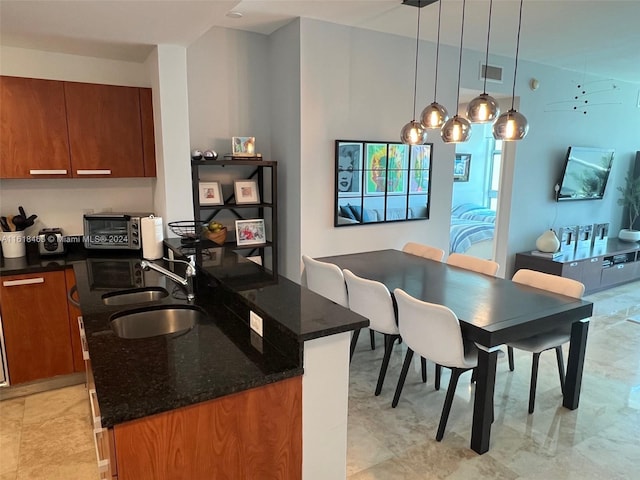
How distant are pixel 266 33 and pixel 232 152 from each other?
1185mm

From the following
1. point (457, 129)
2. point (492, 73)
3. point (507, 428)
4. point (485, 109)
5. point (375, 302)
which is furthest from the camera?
point (492, 73)

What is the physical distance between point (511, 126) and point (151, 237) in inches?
98.7

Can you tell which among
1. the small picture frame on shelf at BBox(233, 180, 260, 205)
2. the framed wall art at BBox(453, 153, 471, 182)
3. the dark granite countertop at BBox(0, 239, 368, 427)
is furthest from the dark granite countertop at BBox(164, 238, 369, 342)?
the framed wall art at BBox(453, 153, 471, 182)

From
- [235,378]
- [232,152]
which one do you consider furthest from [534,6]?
[235,378]

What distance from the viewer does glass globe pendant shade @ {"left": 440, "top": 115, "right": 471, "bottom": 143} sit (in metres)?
3.00

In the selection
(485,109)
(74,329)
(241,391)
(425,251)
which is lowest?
(74,329)

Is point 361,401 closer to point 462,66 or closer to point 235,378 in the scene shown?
point 235,378

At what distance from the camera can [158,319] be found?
6.88 ft

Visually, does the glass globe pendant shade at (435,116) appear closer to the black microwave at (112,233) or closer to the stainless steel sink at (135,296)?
the stainless steel sink at (135,296)

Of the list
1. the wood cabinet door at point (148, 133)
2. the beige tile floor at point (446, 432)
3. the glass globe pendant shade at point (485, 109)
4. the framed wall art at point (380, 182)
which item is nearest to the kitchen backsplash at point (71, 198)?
the wood cabinet door at point (148, 133)

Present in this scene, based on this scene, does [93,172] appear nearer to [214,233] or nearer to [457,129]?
[214,233]

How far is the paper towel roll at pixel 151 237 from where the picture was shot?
3.00 m

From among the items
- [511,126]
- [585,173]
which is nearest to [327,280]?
[511,126]

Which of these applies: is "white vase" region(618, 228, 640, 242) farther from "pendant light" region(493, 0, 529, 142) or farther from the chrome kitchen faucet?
the chrome kitchen faucet
